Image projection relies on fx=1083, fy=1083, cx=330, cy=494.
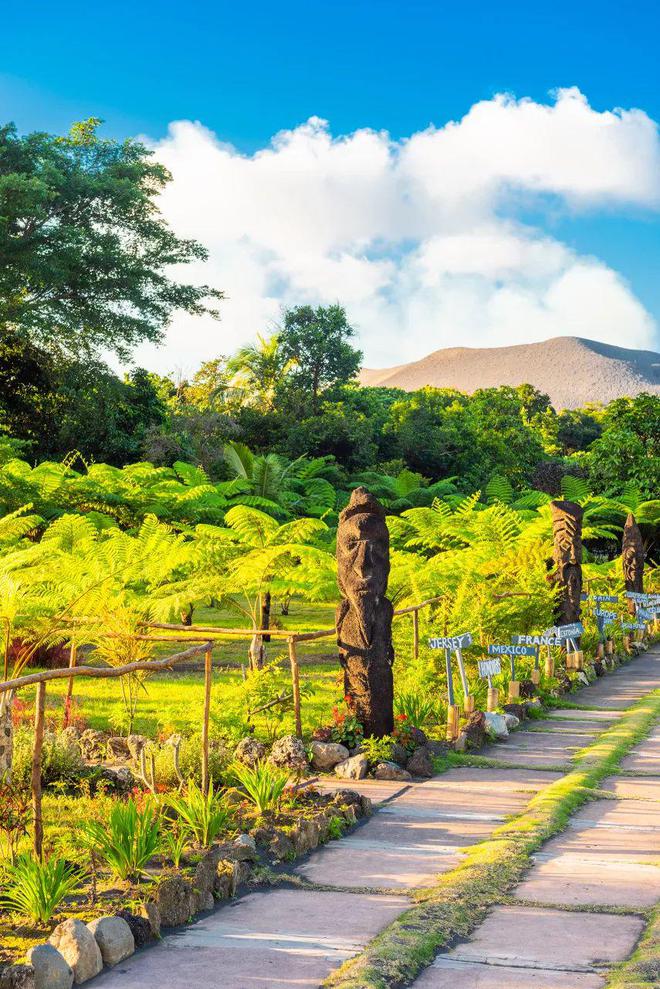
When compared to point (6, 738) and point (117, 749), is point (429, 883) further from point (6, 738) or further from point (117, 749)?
point (117, 749)

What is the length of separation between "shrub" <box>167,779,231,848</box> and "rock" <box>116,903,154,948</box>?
105cm

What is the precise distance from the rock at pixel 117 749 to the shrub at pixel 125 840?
273cm

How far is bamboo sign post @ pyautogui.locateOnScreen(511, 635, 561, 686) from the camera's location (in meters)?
11.9

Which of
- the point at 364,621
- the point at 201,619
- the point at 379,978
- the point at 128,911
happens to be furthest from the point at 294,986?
the point at 201,619

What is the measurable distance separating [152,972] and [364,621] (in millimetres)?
4763

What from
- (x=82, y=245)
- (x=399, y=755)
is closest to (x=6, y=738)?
(x=399, y=755)

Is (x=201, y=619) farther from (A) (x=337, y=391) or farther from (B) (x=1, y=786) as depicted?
(A) (x=337, y=391)

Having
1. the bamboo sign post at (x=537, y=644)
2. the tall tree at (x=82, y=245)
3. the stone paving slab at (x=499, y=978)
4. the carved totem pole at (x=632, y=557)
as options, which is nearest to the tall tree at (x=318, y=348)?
the tall tree at (x=82, y=245)

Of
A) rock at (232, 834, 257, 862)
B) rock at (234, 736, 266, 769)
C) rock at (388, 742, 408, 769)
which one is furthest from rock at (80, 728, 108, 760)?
rock at (232, 834, 257, 862)

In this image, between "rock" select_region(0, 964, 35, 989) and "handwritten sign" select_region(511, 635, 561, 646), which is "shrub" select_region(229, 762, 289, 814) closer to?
"rock" select_region(0, 964, 35, 989)

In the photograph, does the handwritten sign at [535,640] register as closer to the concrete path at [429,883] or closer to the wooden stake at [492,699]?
the wooden stake at [492,699]

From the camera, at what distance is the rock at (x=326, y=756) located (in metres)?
8.20

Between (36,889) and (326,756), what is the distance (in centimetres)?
382

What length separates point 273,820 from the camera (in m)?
6.33
